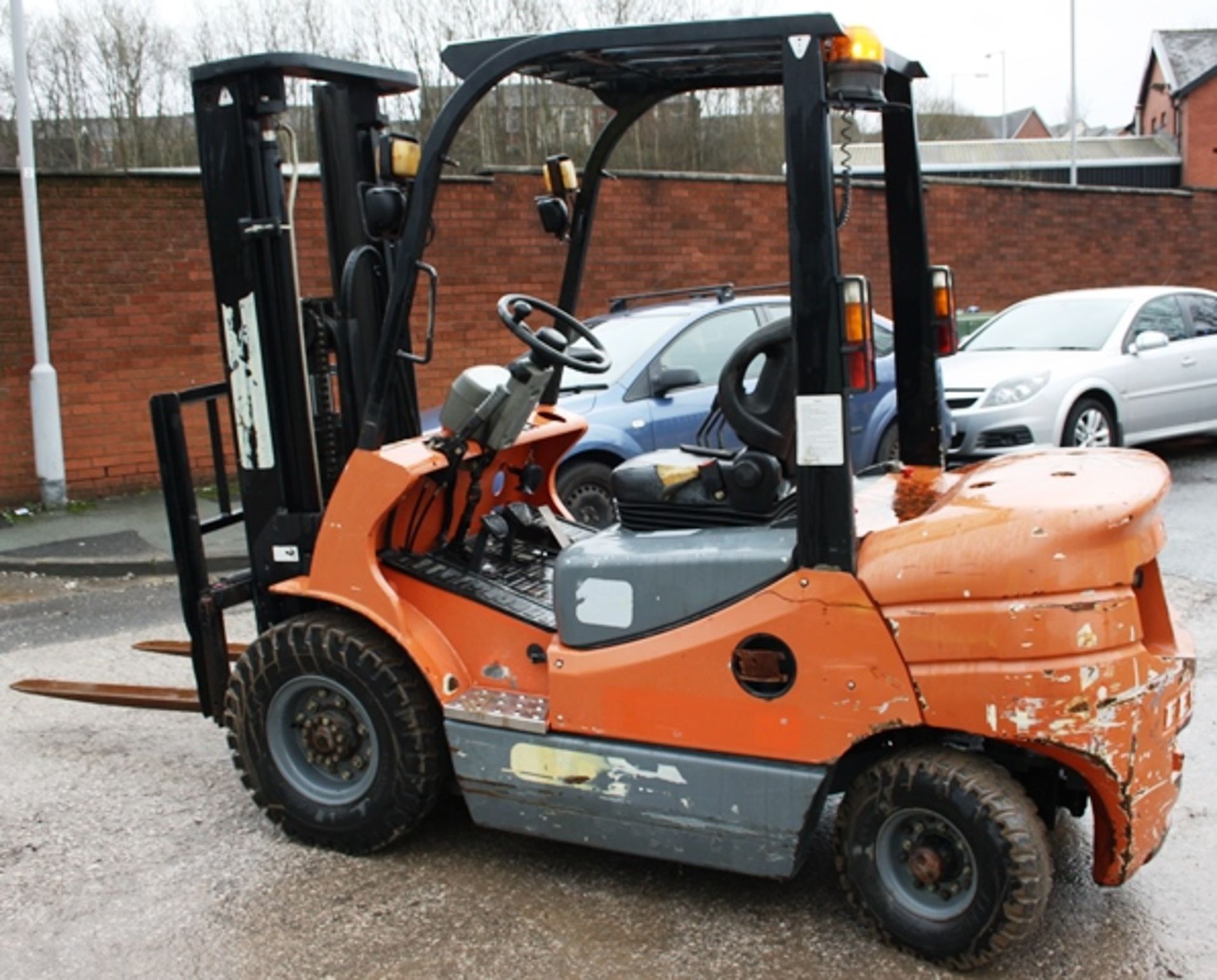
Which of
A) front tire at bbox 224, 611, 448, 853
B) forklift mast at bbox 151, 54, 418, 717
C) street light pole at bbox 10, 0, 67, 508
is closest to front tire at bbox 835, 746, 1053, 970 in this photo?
front tire at bbox 224, 611, 448, 853

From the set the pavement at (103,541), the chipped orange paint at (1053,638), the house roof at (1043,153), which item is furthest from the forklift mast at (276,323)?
the house roof at (1043,153)

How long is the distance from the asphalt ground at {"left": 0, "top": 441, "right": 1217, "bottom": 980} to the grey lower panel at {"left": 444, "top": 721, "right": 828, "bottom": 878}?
235mm

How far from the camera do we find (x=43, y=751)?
214 inches

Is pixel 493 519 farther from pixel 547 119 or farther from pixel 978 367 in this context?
pixel 547 119

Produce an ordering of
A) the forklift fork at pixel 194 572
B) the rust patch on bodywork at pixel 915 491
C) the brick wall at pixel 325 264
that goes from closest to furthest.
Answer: the rust patch on bodywork at pixel 915 491
the forklift fork at pixel 194 572
the brick wall at pixel 325 264

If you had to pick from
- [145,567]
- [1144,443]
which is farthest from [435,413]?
[1144,443]

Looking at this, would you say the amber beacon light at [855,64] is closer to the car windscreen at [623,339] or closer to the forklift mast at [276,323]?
the forklift mast at [276,323]

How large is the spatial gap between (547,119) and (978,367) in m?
9.56

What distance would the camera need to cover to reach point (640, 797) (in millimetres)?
3764

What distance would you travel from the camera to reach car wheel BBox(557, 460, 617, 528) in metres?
8.24

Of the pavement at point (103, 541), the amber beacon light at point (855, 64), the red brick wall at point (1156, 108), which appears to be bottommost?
the pavement at point (103, 541)

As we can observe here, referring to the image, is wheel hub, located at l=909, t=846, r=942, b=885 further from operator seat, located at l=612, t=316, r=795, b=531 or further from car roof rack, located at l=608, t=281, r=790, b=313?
car roof rack, located at l=608, t=281, r=790, b=313

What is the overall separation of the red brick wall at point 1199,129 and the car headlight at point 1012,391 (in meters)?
38.8

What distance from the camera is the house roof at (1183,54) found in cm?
4978
